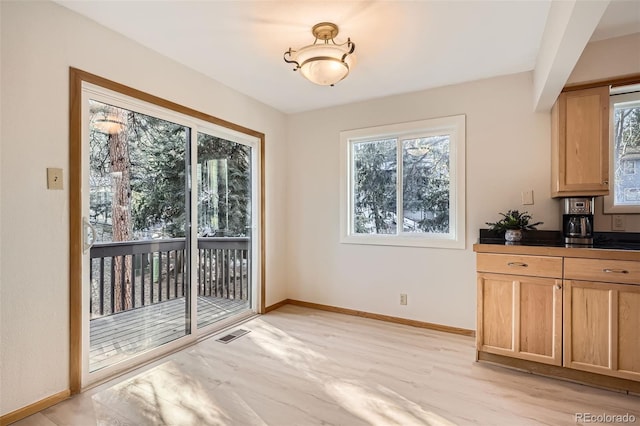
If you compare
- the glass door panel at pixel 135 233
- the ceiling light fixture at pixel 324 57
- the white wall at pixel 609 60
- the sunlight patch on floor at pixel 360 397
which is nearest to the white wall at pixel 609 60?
the white wall at pixel 609 60

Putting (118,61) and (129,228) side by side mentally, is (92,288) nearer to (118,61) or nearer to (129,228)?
(129,228)

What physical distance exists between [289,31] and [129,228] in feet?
6.40

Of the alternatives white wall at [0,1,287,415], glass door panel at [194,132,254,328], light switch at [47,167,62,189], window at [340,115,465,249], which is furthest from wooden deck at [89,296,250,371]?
window at [340,115,465,249]

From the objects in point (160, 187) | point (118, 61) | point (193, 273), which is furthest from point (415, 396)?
point (118, 61)

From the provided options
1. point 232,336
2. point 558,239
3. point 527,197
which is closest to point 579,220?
point 558,239

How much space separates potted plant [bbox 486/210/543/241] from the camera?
266 cm

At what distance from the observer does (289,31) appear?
2273mm

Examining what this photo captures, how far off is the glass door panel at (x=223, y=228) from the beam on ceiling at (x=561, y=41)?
2.86 meters

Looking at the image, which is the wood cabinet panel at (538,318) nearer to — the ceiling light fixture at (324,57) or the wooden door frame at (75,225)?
the ceiling light fixture at (324,57)

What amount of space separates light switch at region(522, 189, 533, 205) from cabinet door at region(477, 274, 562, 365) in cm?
84

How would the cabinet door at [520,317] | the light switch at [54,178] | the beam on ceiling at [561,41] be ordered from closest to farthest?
the beam on ceiling at [561,41] → the light switch at [54,178] → the cabinet door at [520,317]

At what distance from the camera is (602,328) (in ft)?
6.99

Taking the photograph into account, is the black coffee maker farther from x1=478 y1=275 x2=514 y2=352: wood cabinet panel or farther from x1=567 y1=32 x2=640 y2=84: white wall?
x1=567 y1=32 x2=640 y2=84: white wall

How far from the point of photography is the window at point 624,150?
257cm
